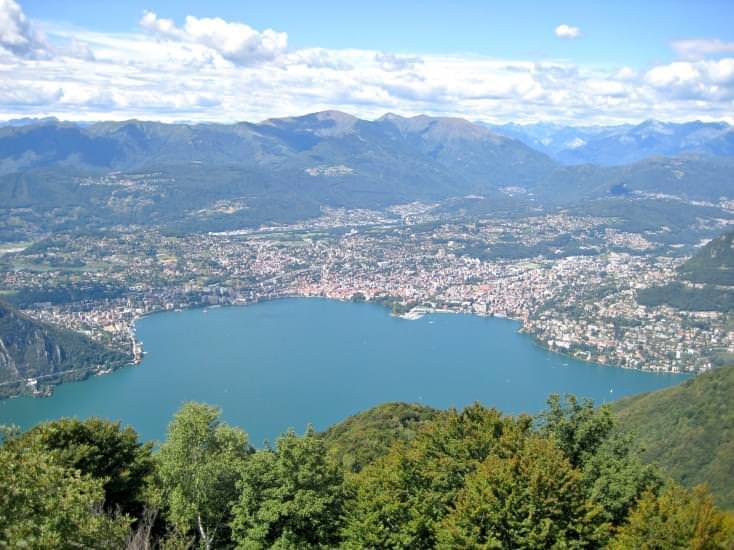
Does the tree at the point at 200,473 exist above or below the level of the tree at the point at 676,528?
below

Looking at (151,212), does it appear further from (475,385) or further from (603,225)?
(475,385)

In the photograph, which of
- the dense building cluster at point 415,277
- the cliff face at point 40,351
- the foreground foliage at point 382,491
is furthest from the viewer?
the dense building cluster at point 415,277

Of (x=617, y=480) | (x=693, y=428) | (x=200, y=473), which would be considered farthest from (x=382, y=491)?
(x=693, y=428)

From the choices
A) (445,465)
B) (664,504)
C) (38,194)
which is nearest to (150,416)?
(445,465)

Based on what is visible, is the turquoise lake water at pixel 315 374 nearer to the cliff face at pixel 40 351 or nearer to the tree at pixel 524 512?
the cliff face at pixel 40 351

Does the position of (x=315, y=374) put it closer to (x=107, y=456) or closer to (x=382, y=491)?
(x=107, y=456)

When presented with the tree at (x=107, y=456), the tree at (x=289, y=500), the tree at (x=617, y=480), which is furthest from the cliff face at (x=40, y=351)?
the tree at (x=617, y=480)

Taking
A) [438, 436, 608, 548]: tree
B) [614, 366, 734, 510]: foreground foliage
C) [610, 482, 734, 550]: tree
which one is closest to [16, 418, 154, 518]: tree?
[438, 436, 608, 548]: tree
